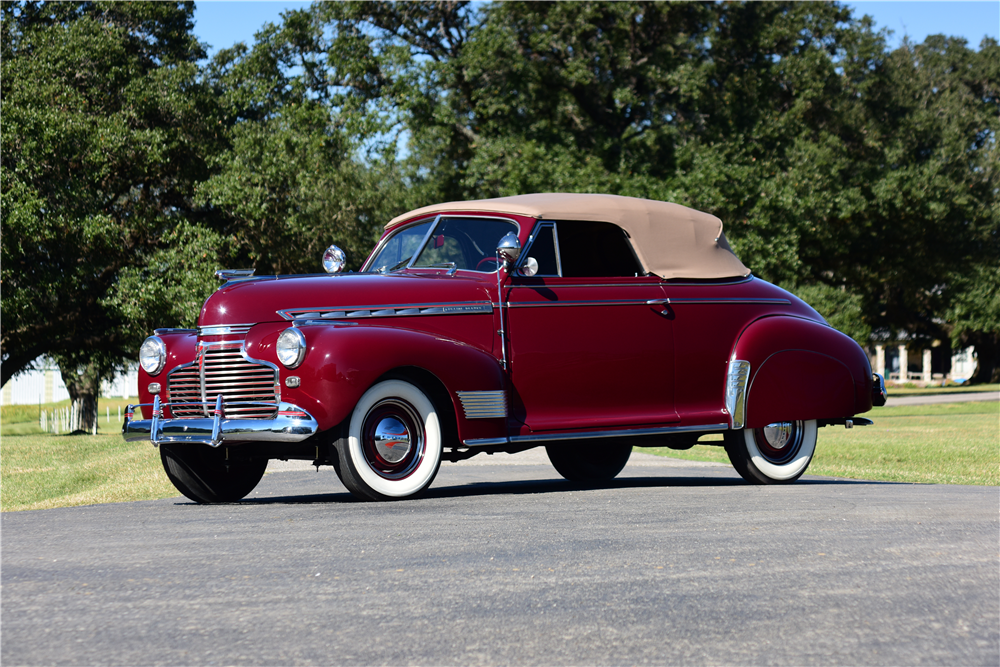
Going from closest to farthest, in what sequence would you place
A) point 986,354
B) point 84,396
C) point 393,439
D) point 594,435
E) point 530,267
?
point 393,439 → point 530,267 → point 594,435 → point 84,396 → point 986,354

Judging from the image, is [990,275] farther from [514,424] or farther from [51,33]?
[514,424]

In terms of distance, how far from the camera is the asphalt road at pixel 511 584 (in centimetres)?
358

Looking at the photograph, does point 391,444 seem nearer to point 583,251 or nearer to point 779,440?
point 583,251

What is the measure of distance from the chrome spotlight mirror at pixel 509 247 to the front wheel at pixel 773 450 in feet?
8.59

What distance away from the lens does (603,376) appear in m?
8.57

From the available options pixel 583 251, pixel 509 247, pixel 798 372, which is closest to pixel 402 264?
pixel 509 247

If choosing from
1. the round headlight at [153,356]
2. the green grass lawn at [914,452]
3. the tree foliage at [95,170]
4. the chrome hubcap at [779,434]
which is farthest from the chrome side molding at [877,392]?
the tree foliage at [95,170]

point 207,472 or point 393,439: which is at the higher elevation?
point 393,439

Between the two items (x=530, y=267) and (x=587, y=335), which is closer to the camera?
(x=530, y=267)

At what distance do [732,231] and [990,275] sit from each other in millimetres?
21158

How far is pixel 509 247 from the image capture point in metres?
7.99

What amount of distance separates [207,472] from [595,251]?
11.5 feet

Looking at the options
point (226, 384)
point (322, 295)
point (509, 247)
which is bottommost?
point (226, 384)

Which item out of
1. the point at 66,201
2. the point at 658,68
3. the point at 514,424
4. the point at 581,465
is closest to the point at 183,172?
the point at 66,201
